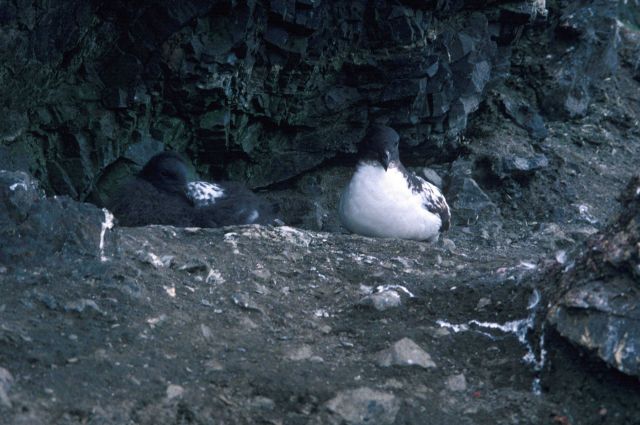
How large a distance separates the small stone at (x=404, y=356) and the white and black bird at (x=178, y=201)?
9.26 ft

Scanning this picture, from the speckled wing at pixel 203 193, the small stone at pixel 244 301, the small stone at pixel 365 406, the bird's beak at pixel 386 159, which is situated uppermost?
the bird's beak at pixel 386 159

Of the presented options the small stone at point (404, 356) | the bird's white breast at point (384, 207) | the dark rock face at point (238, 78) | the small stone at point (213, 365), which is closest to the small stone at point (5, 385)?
the small stone at point (213, 365)

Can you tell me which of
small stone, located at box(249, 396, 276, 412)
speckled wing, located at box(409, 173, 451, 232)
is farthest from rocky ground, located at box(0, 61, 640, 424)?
speckled wing, located at box(409, 173, 451, 232)

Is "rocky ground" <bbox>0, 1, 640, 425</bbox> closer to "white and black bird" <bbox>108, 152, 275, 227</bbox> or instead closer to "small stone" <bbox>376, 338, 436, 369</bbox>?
→ "small stone" <bbox>376, 338, 436, 369</bbox>

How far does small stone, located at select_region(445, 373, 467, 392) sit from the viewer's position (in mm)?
3510

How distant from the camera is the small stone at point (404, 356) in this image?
3641 mm

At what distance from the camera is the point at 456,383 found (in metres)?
3.54

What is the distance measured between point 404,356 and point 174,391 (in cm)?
98

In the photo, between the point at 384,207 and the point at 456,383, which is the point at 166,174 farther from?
the point at 456,383

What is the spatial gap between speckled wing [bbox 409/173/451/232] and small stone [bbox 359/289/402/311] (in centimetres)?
315

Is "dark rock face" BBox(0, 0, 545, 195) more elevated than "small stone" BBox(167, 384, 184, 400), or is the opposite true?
"dark rock face" BBox(0, 0, 545, 195)

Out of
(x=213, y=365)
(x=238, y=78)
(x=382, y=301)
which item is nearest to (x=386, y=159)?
(x=238, y=78)

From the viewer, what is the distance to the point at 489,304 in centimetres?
407

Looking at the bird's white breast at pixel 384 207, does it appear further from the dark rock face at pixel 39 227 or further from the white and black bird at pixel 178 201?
the dark rock face at pixel 39 227
